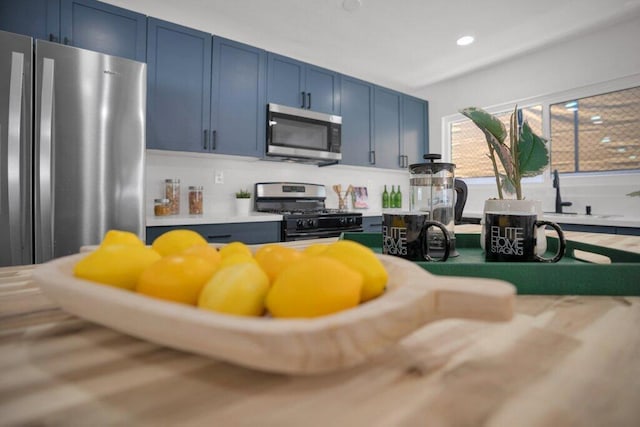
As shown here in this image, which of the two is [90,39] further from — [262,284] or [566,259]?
[566,259]

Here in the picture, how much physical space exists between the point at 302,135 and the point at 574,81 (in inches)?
99.4

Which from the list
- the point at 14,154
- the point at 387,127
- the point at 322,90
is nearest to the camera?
the point at 14,154

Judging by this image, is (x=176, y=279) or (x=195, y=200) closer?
(x=176, y=279)

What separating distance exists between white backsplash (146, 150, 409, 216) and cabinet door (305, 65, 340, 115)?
2.01ft

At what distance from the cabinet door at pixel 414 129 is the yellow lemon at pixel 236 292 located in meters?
3.87

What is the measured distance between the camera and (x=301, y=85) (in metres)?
3.05

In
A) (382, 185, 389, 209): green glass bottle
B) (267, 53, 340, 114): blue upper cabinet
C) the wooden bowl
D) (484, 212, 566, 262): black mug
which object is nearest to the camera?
the wooden bowl

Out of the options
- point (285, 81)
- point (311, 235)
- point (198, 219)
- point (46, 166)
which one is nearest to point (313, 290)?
point (46, 166)

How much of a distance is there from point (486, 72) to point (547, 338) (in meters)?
3.99

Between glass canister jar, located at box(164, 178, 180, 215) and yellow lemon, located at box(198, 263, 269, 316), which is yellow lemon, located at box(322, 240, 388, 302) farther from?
glass canister jar, located at box(164, 178, 180, 215)

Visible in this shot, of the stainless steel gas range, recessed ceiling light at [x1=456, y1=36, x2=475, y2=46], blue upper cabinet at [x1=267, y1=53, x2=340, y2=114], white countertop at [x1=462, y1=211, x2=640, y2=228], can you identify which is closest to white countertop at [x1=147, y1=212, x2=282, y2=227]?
the stainless steel gas range

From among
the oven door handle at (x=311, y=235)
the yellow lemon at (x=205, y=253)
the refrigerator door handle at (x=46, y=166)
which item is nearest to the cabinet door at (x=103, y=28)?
the refrigerator door handle at (x=46, y=166)

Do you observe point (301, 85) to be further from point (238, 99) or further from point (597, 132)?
point (597, 132)

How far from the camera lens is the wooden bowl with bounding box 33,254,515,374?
227mm
